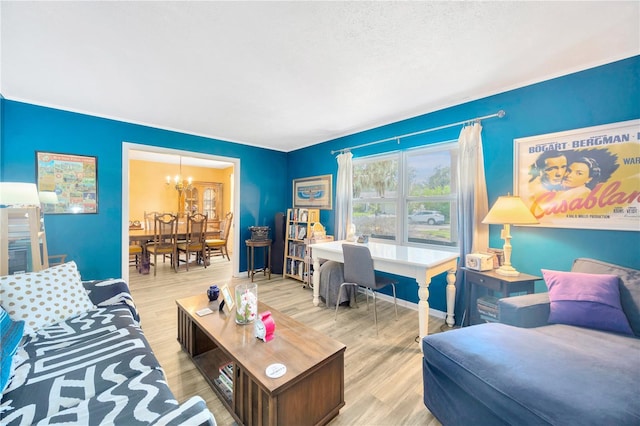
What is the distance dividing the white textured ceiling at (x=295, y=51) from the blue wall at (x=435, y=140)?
14 centimetres

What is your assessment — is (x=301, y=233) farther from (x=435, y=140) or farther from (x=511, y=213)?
(x=511, y=213)

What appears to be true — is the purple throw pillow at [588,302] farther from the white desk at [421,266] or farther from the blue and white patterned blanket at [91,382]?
the blue and white patterned blanket at [91,382]

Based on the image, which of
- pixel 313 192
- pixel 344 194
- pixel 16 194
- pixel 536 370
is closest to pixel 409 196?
pixel 344 194

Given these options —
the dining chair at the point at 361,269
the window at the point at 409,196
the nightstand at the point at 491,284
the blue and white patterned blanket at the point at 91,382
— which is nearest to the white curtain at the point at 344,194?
the window at the point at 409,196

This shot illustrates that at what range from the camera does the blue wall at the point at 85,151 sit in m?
2.63

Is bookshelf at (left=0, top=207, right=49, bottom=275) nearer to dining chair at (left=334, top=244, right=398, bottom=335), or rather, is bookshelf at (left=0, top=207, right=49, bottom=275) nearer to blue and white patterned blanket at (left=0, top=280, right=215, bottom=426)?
blue and white patterned blanket at (left=0, top=280, right=215, bottom=426)

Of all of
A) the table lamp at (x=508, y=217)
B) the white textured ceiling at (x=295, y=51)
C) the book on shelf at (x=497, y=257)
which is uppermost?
the white textured ceiling at (x=295, y=51)

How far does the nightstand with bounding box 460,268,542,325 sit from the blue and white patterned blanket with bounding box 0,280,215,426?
214 centimetres

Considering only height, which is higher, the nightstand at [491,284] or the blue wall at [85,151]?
the blue wall at [85,151]

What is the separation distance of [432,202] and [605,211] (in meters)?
1.35

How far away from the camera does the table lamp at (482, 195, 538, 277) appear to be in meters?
1.96

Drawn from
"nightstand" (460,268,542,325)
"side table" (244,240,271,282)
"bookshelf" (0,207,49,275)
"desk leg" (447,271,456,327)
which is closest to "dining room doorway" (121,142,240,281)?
"side table" (244,240,271,282)

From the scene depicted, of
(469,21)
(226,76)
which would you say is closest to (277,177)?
(226,76)

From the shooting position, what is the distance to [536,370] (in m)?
Answer: 1.11
